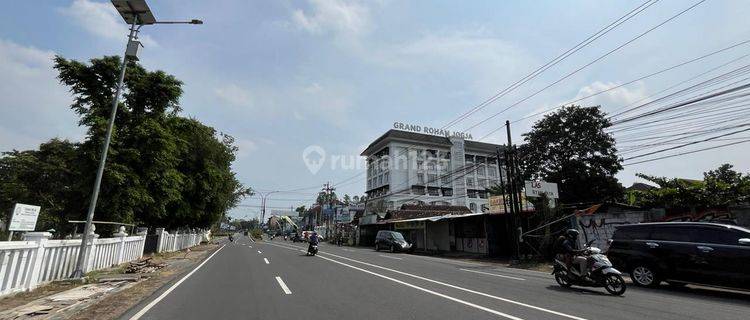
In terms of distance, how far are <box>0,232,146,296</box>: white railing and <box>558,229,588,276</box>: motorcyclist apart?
13066mm

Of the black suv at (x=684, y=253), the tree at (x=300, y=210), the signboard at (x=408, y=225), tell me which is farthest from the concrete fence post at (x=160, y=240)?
the tree at (x=300, y=210)

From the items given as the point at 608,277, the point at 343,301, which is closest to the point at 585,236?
the point at 608,277

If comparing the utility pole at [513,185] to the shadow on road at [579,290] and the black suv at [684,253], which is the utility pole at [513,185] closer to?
the black suv at [684,253]

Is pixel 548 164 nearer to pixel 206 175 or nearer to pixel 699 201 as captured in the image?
pixel 699 201

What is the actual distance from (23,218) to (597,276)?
46.7 ft

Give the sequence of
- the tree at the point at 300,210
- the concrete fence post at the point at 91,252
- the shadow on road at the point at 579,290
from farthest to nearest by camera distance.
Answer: the tree at the point at 300,210
the concrete fence post at the point at 91,252
the shadow on road at the point at 579,290

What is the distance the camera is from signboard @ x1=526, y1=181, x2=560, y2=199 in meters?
28.3

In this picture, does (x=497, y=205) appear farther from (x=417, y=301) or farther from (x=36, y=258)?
(x=36, y=258)

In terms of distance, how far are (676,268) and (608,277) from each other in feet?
9.33

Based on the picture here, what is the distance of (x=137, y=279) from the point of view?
12.5m

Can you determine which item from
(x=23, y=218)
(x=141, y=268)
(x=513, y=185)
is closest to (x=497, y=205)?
(x=513, y=185)

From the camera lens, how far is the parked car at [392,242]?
1372 inches

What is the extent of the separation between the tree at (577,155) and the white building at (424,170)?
33.0m

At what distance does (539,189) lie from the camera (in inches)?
1154
